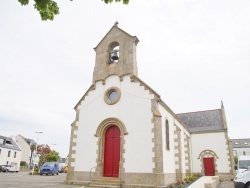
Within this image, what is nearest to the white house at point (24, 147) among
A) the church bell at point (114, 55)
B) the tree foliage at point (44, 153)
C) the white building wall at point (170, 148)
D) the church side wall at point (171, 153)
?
the tree foliage at point (44, 153)

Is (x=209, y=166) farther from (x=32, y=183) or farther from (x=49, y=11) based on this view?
(x=49, y=11)

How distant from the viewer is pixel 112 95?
56.9 feet

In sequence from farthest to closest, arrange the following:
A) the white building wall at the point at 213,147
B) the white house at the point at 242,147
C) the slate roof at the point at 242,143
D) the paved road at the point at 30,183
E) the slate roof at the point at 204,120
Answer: the slate roof at the point at 242,143 → the white house at the point at 242,147 → the slate roof at the point at 204,120 → the white building wall at the point at 213,147 → the paved road at the point at 30,183

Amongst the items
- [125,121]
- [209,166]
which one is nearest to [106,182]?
[125,121]

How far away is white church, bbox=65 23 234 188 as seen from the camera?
14305 millimetres

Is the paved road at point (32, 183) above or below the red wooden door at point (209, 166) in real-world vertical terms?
below

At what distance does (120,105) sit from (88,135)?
3452 millimetres

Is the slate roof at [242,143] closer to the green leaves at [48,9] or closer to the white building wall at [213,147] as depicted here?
the white building wall at [213,147]

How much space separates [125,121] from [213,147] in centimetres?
1614

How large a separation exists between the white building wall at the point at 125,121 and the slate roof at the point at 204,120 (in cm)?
1577

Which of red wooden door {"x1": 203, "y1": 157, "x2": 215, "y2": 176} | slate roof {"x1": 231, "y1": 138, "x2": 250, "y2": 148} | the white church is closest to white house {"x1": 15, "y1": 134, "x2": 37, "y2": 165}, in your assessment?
the white church

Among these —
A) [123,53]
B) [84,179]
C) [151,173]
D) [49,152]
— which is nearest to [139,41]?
[123,53]

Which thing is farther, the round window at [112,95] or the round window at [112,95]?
the round window at [112,95]

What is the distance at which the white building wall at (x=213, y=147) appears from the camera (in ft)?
85.0
